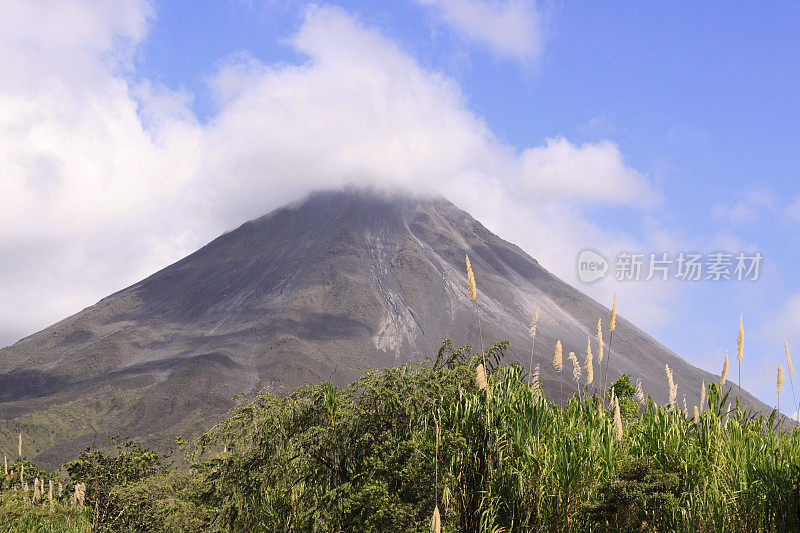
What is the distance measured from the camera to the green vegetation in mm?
9266

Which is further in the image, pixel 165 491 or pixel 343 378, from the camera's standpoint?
pixel 343 378

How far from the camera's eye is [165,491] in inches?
777

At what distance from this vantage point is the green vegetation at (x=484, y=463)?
9266 millimetres

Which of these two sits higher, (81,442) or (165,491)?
(165,491)

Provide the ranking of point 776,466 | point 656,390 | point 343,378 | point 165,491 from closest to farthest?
point 776,466 → point 165,491 → point 343,378 → point 656,390

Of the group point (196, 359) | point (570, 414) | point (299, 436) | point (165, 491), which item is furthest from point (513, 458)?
point (196, 359)

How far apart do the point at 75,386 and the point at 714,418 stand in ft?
644

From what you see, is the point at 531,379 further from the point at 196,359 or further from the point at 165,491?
the point at 196,359

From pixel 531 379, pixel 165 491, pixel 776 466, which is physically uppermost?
pixel 531 379

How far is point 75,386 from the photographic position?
7136 inches

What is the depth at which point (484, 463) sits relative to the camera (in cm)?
1011

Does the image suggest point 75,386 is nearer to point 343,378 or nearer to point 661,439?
point 343,378

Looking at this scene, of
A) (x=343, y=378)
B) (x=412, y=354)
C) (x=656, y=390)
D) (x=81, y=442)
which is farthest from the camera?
(x=656, y=390)

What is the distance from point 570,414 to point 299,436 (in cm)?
507
